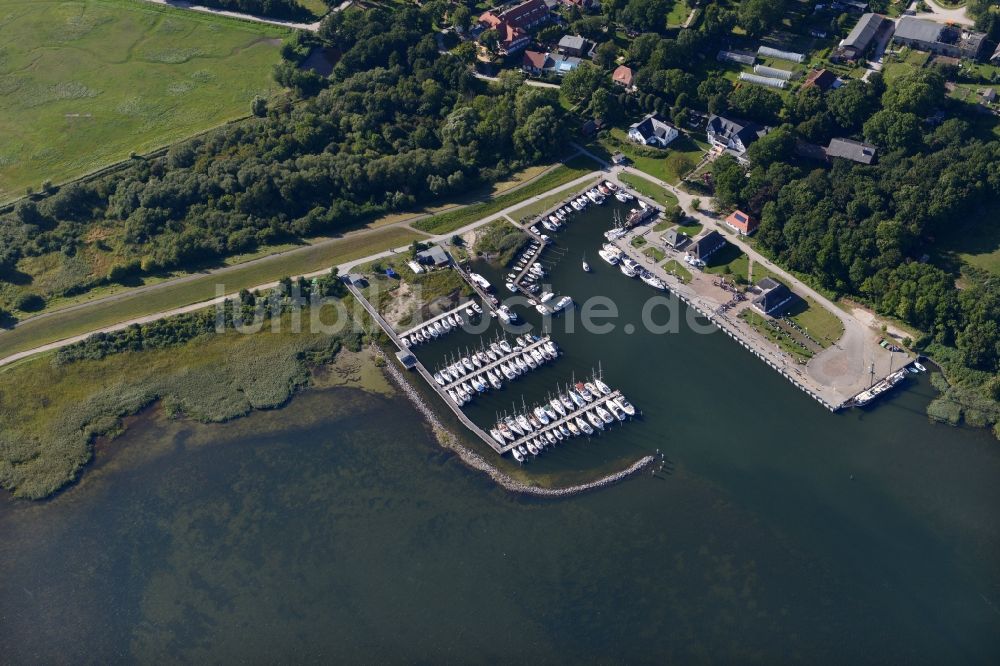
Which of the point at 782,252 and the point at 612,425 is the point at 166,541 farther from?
the point at 782,252

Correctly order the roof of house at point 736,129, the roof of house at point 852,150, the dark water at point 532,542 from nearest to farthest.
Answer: the dark water at point 532,542
the roof of house at point 852,150
the roof of house at point 736,129

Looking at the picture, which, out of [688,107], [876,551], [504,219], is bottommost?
[876,551]

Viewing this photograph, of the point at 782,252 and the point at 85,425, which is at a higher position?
the point at 782,252

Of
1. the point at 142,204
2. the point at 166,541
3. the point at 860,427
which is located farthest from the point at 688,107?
the point at 166,541

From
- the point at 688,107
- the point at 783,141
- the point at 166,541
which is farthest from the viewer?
the point at 688,107

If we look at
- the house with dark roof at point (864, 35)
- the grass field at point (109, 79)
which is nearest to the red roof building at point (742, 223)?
the house with dark roof at point (864, 35)

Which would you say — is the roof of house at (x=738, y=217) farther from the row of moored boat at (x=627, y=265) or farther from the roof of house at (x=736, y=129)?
the row of moored boat at (x=627, y=265)
